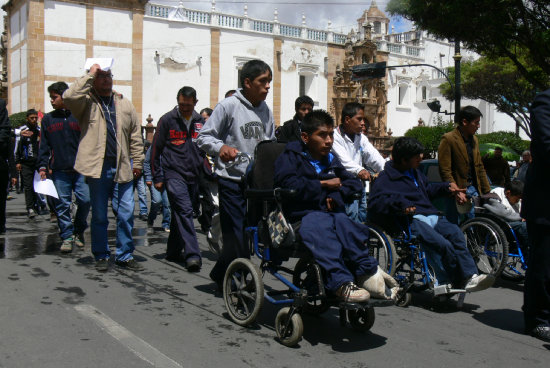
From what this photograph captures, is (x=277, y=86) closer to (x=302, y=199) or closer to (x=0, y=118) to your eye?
(x=0, y=118)

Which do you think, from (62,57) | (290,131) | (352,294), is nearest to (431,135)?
(62,57)

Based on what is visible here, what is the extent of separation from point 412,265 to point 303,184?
5.82ft

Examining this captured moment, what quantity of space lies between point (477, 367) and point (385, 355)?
1.96 feet

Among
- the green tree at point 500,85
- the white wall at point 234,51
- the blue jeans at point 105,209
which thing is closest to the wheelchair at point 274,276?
the blue jeans at point 105,209

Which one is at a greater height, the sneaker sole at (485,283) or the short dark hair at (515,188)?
the short dark hair at (515,188)

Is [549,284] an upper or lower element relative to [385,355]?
upper

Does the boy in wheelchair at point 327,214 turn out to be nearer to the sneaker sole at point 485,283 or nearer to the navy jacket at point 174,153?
the sneaker sole at point 485,283

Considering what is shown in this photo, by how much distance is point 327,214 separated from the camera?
14.3 feet

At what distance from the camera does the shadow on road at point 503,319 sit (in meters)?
5.12

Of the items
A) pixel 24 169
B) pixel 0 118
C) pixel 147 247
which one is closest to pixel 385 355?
pixel 147 247

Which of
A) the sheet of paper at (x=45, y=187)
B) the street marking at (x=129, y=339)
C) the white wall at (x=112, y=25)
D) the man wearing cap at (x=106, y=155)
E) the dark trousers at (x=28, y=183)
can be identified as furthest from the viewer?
the white wall at (x=112, y=25)

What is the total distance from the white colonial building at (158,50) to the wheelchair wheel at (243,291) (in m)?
31.9

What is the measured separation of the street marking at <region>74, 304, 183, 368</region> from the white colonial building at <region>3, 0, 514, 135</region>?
103ft

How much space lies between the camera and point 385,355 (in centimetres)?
416
